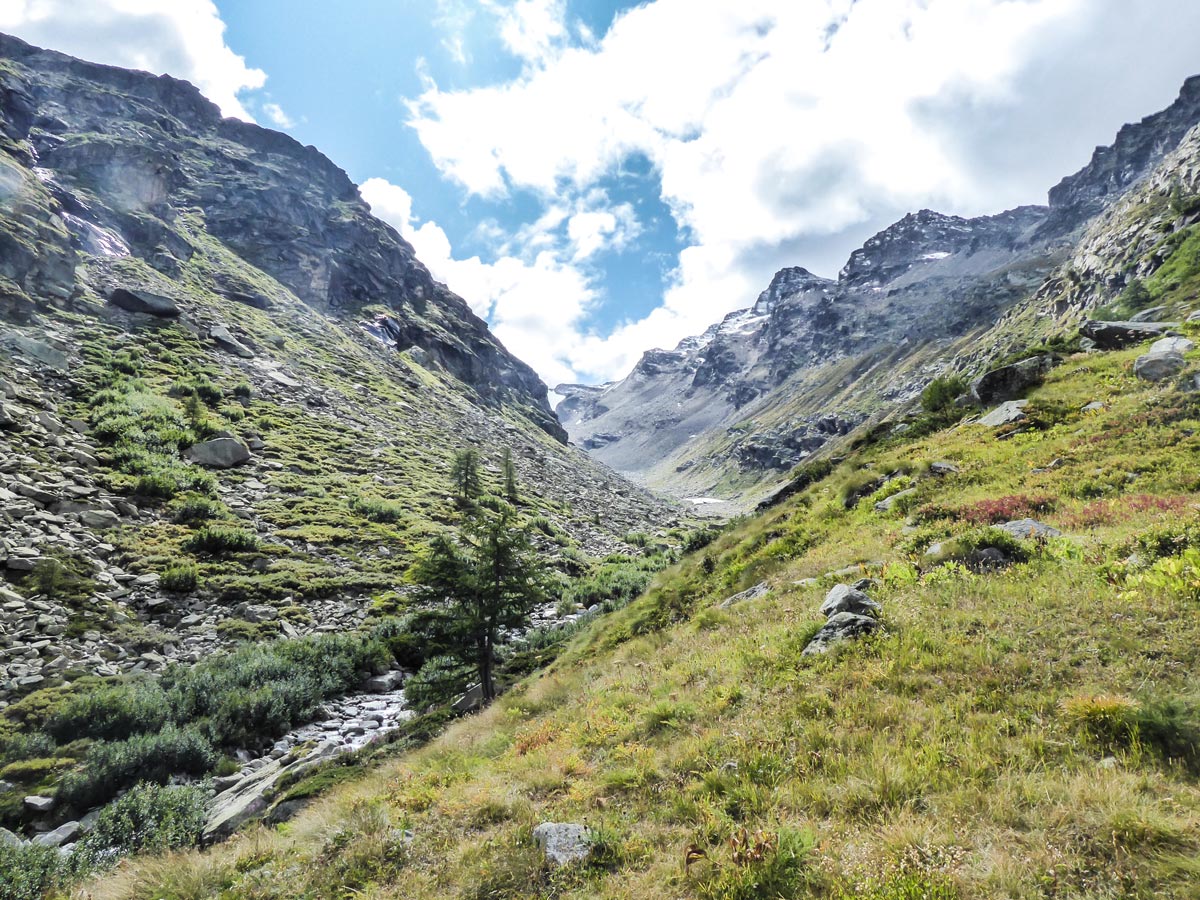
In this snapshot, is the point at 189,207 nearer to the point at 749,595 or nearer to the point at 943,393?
the point at 943,393

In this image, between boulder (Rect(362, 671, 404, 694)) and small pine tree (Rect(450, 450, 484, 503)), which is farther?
small pine tree (Rect(450, 450, 484, 503))

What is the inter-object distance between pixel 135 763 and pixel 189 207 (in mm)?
130171

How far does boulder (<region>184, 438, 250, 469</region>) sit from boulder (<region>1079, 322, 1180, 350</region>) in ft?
171

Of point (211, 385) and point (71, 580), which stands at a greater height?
point (211, 385)

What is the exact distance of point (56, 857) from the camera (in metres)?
8.91

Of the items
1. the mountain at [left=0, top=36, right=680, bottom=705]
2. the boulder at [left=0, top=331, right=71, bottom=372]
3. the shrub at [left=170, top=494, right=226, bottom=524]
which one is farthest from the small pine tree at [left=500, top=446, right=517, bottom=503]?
the boulder at [left=0, top=331, right=71, bottom=372]

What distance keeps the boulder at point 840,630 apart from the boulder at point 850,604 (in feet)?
0.81

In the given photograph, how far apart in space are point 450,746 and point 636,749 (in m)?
4.87

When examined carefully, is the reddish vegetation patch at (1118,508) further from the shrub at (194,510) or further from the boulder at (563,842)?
the shrub at (194,510)

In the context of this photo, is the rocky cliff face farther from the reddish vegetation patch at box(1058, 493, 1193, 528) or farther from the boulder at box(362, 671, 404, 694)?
the reddish vegetation patch at box(1058, 493, 1193, 528)

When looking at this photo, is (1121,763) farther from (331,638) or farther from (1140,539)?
(331,638)

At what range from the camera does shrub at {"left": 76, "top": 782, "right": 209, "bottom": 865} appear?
30.0 feet

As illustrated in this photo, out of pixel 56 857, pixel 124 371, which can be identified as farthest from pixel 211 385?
pixel 56 857

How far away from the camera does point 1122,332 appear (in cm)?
2348
